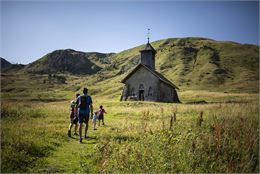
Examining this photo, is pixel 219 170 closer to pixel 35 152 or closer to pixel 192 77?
pixel 35 152

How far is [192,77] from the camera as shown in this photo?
10488cm

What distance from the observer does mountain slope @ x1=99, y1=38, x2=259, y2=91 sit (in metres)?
97.9

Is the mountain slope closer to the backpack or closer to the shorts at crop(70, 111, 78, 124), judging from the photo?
the shorts at crop(70, 111, 78, 124)

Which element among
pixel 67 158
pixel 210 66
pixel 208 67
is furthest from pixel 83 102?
pixel 210 66

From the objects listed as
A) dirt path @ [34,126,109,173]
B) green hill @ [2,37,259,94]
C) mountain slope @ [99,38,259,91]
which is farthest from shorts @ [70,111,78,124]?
mountain slope @ [99,38,259,91]

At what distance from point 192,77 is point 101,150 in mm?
100909

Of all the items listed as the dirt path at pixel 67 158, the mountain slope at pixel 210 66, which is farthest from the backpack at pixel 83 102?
the mountain slope at pixel 210 66

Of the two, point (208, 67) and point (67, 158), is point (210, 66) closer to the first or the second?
point (208, 67)

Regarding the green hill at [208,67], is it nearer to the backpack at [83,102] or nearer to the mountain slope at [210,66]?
the mountain slope at [210,66]

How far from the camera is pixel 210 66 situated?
116812 millimetres

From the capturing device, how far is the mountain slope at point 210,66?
97.9 metres

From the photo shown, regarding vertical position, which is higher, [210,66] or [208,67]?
[210,66]

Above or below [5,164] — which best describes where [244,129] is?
above

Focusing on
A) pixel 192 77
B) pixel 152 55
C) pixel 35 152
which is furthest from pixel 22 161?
pixel 192 77
